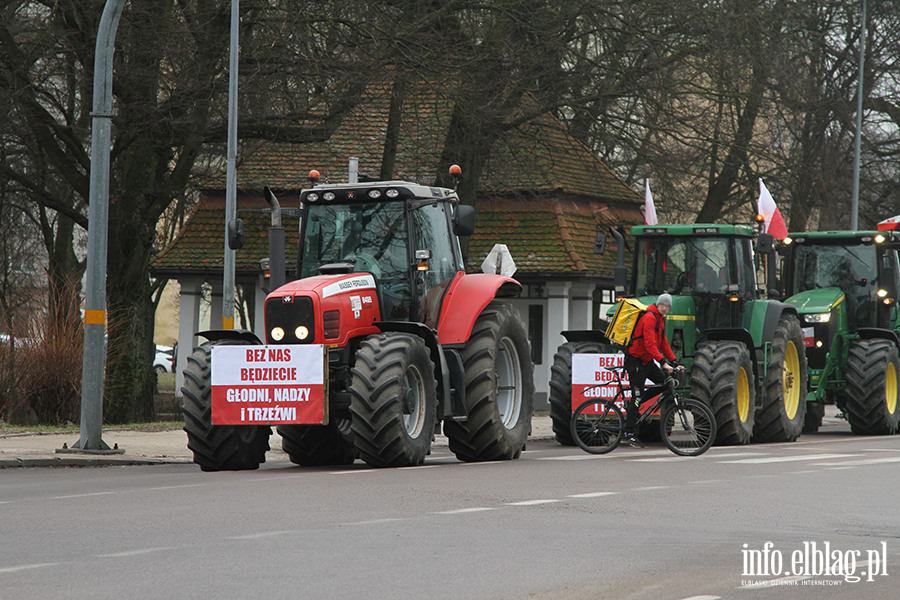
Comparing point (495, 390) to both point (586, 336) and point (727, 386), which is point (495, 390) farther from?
point (586, 336)

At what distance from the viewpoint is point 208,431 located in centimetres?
1311

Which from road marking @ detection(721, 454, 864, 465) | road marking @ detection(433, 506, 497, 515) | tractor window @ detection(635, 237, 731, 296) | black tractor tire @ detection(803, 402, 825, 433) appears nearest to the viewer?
road marking @ detection(433, 506, 497, 515)

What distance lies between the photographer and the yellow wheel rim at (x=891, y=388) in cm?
2145

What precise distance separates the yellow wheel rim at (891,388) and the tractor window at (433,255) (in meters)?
9.88

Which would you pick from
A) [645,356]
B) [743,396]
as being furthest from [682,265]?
[645,356]

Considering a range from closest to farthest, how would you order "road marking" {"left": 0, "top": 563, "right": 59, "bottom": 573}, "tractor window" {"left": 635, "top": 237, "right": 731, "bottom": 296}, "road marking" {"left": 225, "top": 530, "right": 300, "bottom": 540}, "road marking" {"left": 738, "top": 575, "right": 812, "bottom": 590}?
"road marking" {"left": 738, "top": 575, "right": 812, "bottom": 590} → "road marking" {"left": 0, "top": 563, "right": 59, "bottom": 573} → "road marking" {"left": 225, "top": 530, "right": 300, "bottom": 540} → "tractor window" {"left": 635, "top": 237, "right": 731, "bottom": 296}

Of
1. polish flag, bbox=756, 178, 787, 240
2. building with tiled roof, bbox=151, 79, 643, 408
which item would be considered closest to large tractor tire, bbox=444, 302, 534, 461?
polish flag, bbox=756, 178, 787, 240

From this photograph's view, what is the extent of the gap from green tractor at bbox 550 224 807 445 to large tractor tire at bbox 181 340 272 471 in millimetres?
5707

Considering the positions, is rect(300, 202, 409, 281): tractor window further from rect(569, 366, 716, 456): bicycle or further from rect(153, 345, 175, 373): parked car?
rect(153, 345, 175, 373): parked car

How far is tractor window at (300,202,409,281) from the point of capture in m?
13.9

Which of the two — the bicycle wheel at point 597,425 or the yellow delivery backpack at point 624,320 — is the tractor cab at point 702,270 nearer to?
the yellow delivery backpack at point 624,320

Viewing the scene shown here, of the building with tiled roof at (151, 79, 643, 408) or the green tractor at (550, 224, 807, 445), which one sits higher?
the building with tiled roof at (151, 79, 643, 408)

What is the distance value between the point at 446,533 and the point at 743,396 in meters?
10.2

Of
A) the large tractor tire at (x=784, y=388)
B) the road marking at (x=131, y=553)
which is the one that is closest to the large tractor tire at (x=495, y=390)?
the large tractor tire at (x=784, y=388)
